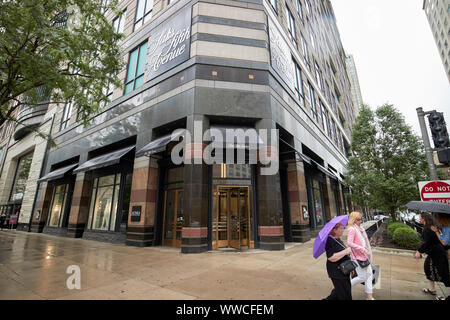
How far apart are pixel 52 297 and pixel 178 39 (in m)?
12.6

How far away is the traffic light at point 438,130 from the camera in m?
5.25

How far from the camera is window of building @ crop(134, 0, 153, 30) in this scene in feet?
50.2

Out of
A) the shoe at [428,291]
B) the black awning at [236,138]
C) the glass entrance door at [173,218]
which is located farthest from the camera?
the glass entrance door at [173,218]

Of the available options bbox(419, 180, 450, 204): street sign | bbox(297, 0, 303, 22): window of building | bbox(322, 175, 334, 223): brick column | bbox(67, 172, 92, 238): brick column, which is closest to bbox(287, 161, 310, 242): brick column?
bbox(322, 175, 334, 223): brick column

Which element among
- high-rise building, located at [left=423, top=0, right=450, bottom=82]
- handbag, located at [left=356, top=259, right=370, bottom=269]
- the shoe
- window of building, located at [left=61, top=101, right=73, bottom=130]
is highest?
high-rise building, located at [left=423, top=0, right=450, bottom=82]

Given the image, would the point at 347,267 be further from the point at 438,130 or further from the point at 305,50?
the point at 305,50

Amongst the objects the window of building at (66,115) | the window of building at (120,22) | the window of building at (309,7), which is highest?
the window of building at (309,7)

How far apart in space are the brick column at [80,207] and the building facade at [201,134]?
0.07 meters

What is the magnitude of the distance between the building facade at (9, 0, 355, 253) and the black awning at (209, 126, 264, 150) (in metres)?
0.15

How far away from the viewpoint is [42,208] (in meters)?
19.3

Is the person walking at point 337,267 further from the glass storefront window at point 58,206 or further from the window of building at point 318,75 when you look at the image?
the window of building at point 318,75

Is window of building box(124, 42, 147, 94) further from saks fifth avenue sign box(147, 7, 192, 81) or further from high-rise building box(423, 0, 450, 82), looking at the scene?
high-rise building box(423, 0, 450, 82)

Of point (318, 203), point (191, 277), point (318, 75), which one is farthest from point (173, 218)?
point (318, 75)

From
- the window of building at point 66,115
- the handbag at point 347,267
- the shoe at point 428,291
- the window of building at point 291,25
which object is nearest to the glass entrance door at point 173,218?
the handbag at point 347,267
